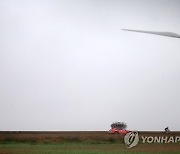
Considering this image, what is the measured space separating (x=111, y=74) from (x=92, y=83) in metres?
0.24

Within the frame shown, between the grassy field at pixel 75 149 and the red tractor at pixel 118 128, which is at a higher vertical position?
the red tractor at pixel 118 128

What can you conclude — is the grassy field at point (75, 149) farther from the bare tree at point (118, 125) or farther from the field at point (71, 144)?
the bare tree at point (118, 125)

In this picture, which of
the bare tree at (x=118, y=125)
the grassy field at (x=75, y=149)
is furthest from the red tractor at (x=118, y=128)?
the grassy field at (x=75, y=149)

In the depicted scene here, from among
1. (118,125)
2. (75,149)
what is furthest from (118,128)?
(75,149)

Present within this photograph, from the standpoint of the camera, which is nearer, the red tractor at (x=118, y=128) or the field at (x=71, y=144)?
the field at (x=71, y=144)

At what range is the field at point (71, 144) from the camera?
264 cm

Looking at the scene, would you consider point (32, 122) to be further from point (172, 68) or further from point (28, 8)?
point (172, 68)

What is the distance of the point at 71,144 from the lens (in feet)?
9.00

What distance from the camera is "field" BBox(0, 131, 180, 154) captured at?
8.65 ft

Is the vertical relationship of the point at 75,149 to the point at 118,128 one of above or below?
below

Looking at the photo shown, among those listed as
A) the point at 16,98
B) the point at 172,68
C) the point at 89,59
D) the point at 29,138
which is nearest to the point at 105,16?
→ the point at 89,59

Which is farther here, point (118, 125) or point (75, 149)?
point (118, 125)

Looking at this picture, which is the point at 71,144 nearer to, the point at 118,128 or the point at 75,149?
the point at 75,149

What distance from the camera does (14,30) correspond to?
280cm
